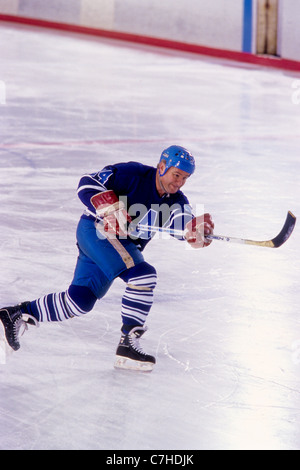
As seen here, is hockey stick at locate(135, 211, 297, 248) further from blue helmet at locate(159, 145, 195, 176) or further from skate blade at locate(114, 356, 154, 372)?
skate blade at locate(114, 356, 154, 372)

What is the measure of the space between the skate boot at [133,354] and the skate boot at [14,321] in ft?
1.30

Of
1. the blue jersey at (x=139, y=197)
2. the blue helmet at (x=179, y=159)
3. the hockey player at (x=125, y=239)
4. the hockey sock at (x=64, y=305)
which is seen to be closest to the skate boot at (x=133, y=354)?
the hockey player at (x=125, y=239)

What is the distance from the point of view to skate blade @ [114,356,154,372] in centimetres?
367

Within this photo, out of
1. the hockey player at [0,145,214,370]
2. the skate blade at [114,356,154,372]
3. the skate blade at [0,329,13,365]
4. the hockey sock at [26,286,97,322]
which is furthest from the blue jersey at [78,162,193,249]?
the skate blade at [0,329,13,365]

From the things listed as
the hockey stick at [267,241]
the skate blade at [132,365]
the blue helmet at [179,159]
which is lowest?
the skate blade at [132,365]

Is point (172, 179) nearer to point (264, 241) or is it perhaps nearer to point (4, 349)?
point (264, 241)

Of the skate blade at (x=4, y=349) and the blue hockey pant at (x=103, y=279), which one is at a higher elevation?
the blue hockey pant at (x=103, y=279)

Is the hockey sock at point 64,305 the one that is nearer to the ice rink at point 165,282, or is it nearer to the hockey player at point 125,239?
the hockey player at point 125,239

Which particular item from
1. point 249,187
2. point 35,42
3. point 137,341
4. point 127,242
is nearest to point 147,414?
point 137,341

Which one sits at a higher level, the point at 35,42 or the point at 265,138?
the point at 35,42

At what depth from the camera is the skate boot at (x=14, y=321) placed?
3.72 metres
